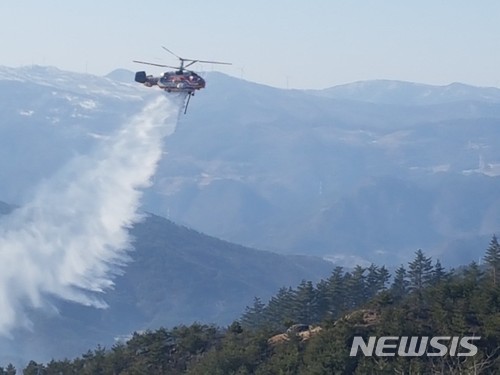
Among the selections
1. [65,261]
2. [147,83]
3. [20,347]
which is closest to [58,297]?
[65,261]

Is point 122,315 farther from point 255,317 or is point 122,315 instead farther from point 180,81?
point 180,81

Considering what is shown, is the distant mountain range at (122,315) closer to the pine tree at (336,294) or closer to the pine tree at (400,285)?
the pine tree at (400,285)

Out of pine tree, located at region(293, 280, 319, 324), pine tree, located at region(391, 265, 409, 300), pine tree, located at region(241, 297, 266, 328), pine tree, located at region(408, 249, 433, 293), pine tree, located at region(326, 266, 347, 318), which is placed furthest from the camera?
pine tree, located at region(241, 297, 266, 328)

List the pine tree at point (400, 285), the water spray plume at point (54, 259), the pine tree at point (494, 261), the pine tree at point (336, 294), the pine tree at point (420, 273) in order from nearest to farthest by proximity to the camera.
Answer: the pine tree at point (494, 261) < the pine tree at point (336, 294) < the pine tree at point (420, 273) < the pine tree at point (400, 285) < the water spray plume at point (54, 259)

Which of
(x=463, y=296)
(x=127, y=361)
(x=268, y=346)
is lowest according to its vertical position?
(x=127, y=361)

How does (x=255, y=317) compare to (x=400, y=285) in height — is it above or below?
below

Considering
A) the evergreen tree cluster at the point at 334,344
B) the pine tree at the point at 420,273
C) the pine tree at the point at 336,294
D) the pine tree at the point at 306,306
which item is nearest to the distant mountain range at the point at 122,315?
the pine tree at the point at 336,294

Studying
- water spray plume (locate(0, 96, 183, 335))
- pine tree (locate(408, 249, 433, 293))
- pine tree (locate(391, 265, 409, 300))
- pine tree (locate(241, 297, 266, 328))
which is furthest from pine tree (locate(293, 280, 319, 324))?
water spray plume (locate(0, 96, 183, 335))

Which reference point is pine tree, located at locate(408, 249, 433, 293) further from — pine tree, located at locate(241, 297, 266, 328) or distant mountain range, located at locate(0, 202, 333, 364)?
distant mountain range, located at locate(0, 202, 333, 364)

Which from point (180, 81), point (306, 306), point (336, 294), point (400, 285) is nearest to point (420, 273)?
point (400, 285)

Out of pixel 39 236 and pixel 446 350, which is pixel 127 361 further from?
pixel 39 236

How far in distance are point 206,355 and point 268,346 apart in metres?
3.04

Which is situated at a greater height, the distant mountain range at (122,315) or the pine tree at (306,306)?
the pine tree at (306,306)

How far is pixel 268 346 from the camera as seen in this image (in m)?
50.1
